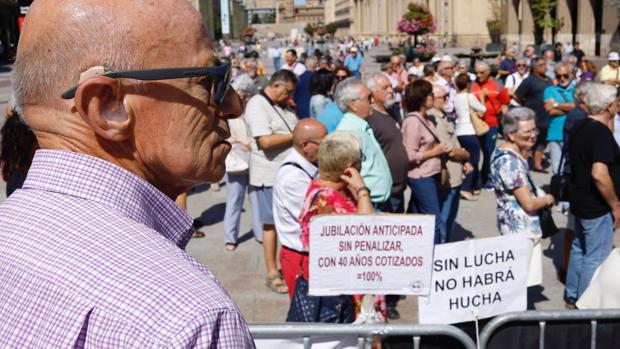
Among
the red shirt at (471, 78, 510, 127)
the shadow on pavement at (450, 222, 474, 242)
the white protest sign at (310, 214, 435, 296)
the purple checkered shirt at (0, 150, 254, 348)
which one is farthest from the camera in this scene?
the red shirt at (471, 78, 510, 127)

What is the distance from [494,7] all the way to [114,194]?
5939 centimetres

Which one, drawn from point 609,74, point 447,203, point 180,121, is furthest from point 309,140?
point 609,74

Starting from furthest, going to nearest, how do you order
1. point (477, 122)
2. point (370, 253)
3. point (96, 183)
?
point (477, 122)
point (370, 253)
point (96, 183)

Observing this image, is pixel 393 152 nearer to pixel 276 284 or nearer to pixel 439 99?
pixel 276 284

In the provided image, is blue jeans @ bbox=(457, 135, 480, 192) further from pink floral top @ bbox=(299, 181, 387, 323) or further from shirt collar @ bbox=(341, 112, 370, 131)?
pink floral top @ bbox=(299, 181, 387, 323)

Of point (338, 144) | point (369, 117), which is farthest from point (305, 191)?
point (369, 117)

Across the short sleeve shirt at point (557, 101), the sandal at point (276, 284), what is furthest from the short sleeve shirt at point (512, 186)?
the short sleeve shirt at point (557, 101)

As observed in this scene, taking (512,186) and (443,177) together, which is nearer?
(512,186)

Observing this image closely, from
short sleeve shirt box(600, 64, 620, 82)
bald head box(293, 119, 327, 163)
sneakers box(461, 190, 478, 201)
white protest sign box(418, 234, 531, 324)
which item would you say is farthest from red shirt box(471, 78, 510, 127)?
white protest sign box(418, 234, 531, 324)

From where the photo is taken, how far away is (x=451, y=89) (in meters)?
11.6

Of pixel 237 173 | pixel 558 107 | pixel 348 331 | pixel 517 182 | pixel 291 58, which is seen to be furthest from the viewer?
pixel 291 58

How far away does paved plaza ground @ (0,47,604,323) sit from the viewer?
629 centimetres

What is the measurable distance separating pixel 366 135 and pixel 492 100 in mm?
5913

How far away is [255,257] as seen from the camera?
7.69 metres
